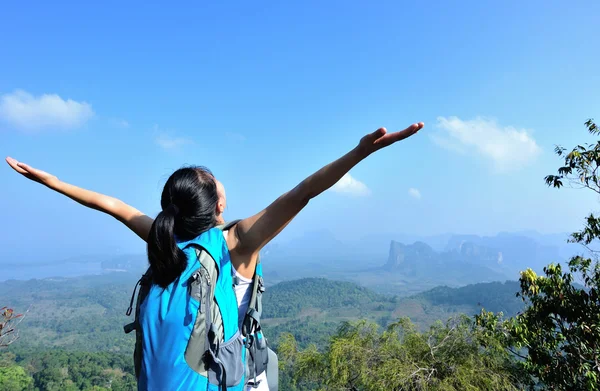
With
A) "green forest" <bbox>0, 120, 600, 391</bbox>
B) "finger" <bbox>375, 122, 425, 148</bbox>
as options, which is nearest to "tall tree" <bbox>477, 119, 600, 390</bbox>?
"green forest" <bbox>0, 120, 600, 391</bbox>

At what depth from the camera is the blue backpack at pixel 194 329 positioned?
3.36 feet

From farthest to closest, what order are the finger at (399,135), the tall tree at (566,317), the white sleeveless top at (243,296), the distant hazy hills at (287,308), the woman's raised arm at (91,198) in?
1. the distant hazy hills at (287,308)
2. the tall tree at (566,317)
3. the woman's raised arm at (91,198)
4. the white sleeveless top at (243,296)
5. the finger at (399,135)

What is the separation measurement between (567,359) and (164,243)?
6.92 meters

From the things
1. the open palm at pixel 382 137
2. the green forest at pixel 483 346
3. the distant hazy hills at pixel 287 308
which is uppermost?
the open palm at pixel 382 137

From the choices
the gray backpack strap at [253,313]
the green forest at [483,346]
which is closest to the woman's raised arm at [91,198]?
the gray backpack strap at [253,313]

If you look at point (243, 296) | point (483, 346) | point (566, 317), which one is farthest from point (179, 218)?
point (483, 346)

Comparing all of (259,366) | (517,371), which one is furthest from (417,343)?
(259,366)

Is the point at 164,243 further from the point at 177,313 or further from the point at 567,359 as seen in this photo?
the point at 567,359

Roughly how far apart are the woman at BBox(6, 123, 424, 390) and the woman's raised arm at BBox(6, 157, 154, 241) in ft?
1.27

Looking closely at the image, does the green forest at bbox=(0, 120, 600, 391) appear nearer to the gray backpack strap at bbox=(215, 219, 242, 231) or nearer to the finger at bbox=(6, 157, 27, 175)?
the finger at bbox=(6, 157, 27, 175)

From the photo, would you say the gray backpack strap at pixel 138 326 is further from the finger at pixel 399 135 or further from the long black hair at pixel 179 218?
the finger at pixel 399 135

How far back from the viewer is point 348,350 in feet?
37.9

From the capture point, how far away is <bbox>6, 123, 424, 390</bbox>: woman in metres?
1.09

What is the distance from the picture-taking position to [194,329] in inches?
40.5
